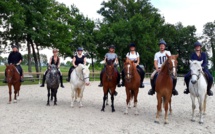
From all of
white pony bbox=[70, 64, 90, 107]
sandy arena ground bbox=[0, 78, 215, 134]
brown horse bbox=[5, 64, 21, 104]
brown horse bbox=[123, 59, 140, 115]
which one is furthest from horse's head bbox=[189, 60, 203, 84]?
brown horse bbox=[5, 64, 21, 104]

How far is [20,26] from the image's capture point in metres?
28.0

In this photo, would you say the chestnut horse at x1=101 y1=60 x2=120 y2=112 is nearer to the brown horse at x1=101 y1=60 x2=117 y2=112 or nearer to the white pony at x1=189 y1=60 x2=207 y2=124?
the brown horse at x1=101 y1=60 x2=117 y2=112

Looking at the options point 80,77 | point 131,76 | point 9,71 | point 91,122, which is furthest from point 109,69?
point 9,71

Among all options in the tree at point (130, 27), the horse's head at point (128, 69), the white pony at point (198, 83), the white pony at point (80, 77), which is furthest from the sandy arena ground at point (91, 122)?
the tree at point (130, 27)

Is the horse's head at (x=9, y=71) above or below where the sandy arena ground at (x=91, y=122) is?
above

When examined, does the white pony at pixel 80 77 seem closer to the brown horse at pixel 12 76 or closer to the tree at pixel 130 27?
the brown horse at pixel 12 76

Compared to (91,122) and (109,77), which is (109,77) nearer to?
(109,77)

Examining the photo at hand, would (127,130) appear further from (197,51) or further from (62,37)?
(62,37)

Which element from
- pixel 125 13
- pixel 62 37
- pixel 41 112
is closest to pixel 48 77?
pixel 41 112

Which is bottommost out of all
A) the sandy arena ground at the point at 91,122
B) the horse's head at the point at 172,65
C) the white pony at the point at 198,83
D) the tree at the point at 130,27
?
the sandy arena ground at the point at 91,122

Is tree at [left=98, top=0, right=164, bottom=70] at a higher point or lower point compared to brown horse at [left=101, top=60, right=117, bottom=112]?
higher

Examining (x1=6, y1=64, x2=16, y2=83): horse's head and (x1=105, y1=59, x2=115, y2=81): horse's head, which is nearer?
(x1=105, y1=59, x2=115, y2=81): horse's head

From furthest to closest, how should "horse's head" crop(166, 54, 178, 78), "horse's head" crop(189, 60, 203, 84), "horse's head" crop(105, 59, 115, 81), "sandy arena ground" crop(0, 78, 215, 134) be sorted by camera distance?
"horse's head" crop(105, 59, 115, 81) → "horse's head" crop(189, 60, 203, 84) → "horse's head" crop(166, 54, 178, 78) → "sandy arena ground" crop(0, 78, 215, 134)

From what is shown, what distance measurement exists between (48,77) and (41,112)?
2282 millimetres
